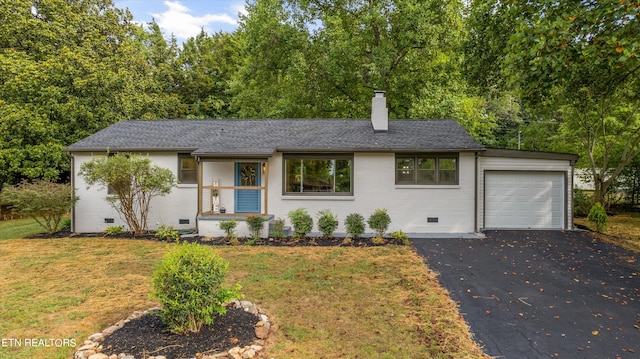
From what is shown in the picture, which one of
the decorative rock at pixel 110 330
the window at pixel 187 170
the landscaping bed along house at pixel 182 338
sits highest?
the window at pixel 187 170

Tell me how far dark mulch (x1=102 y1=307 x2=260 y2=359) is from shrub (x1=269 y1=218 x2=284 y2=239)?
17.8 ft

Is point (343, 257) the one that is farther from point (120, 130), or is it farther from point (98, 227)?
point (120, 130)

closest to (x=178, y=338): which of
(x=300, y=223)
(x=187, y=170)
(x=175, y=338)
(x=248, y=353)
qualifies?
(x=175, y=338)

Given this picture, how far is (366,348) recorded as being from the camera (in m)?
3.55

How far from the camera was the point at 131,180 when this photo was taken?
973 centimetres

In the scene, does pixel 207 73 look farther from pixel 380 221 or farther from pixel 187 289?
pixel 187 289

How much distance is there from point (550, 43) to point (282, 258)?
6479 mm

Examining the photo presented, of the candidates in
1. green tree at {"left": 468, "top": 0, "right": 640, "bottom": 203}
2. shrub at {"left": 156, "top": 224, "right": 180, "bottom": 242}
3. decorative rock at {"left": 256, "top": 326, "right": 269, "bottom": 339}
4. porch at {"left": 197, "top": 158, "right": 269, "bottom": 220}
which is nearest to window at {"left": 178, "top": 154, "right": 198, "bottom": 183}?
porch at {"left": 197, "top": 158, "right": 269, "bottom": 220}

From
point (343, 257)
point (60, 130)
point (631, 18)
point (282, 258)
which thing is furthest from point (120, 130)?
point (631, 18)

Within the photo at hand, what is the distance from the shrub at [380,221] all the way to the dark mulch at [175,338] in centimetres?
577

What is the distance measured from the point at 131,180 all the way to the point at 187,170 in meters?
1.67

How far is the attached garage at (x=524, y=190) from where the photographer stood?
1065 cm

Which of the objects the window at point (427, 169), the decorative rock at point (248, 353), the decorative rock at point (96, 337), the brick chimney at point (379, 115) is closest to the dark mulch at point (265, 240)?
the window at point (427, 169)

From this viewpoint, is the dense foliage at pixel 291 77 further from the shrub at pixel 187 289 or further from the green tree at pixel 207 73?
the shrub at pixel 187 289
